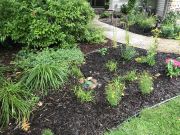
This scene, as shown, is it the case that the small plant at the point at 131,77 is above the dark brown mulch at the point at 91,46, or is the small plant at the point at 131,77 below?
below

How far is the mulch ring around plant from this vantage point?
364cm

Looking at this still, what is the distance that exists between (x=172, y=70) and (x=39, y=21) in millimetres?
2802

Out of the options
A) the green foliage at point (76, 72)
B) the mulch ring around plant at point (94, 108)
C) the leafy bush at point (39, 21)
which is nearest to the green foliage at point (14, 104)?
the mulch ring around plant at point (94, 108)

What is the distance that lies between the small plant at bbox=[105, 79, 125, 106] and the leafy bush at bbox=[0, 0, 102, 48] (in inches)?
78.7

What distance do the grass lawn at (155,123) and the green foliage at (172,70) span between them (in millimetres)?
811

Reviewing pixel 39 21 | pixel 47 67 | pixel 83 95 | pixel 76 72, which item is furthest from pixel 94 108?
pixel 39 21

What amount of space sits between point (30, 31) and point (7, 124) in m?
2.52

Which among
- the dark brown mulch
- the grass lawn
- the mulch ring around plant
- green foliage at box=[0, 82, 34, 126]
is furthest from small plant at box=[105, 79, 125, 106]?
the dark brown mulch

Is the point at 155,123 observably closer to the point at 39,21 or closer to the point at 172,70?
the point at 172,70

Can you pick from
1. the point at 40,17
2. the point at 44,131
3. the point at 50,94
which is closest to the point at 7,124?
the point at 44,131

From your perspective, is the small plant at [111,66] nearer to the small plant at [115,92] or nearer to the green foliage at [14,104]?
the small plant at [115,92]

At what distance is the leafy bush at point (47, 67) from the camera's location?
4.35m

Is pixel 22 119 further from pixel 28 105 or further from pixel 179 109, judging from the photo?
pixel 179 109

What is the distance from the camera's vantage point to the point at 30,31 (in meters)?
5.70
